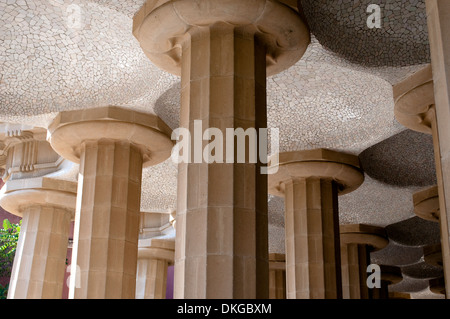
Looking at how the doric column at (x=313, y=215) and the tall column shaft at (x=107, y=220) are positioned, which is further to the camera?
the doric column at (x=313, y=215)

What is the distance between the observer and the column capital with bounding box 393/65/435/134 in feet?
44.4

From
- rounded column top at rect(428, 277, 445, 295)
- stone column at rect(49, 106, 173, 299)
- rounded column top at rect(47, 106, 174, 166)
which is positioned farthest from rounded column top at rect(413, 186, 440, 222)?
rounded column top at rect(428, 277, 445, 295)

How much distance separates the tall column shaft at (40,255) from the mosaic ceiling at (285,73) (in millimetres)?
2132

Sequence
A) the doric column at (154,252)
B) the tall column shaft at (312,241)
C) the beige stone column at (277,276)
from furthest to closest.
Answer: the beige stone column at (277,276) < the doric column at (154,252) < the tall column shaft at (312,241)

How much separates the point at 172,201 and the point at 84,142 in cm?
897

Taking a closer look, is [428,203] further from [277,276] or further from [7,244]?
[7,244]

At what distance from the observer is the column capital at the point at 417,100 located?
532 inches

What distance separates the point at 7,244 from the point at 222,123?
2674 centimetres

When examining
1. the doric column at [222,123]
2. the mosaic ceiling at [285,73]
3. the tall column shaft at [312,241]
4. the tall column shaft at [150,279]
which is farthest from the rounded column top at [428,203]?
the tall column shaft at [150,279]

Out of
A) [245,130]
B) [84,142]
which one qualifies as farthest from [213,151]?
[84,142]

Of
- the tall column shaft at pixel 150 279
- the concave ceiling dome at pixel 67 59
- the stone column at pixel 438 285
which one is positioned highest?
the concave ceiling dome at pixel 67 59

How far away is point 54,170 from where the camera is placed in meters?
21.1

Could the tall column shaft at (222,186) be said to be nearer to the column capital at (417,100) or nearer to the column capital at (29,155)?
the column capital at (417,100)
